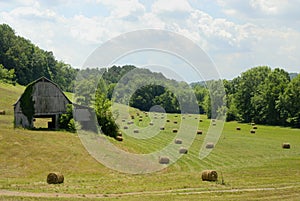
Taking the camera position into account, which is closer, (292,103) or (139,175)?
(139,175)

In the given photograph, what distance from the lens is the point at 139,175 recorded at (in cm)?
3181

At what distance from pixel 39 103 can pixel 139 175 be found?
2416cm

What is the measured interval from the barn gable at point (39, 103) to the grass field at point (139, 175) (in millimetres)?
6821

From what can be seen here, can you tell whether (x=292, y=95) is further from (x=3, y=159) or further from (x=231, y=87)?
(x=3, y=159)

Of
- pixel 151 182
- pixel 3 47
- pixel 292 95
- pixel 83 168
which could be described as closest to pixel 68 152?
pixel 83 168

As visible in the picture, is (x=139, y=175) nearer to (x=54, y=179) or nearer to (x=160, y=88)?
(x=54, y=179)

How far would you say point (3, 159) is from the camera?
109 feet

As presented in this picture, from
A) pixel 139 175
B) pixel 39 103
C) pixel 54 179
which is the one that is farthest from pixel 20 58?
pixel 54 179

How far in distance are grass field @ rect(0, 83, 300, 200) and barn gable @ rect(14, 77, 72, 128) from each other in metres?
6.82

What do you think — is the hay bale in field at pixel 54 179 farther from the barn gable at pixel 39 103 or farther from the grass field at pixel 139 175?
the barn gable at pixel 39 103

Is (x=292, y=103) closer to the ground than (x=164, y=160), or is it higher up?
higher up

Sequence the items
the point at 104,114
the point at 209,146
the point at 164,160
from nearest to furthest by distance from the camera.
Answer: the point at 164,160, the point at 209,146, the point at 104,114

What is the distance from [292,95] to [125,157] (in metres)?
72.9

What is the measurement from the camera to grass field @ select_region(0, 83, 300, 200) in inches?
932
